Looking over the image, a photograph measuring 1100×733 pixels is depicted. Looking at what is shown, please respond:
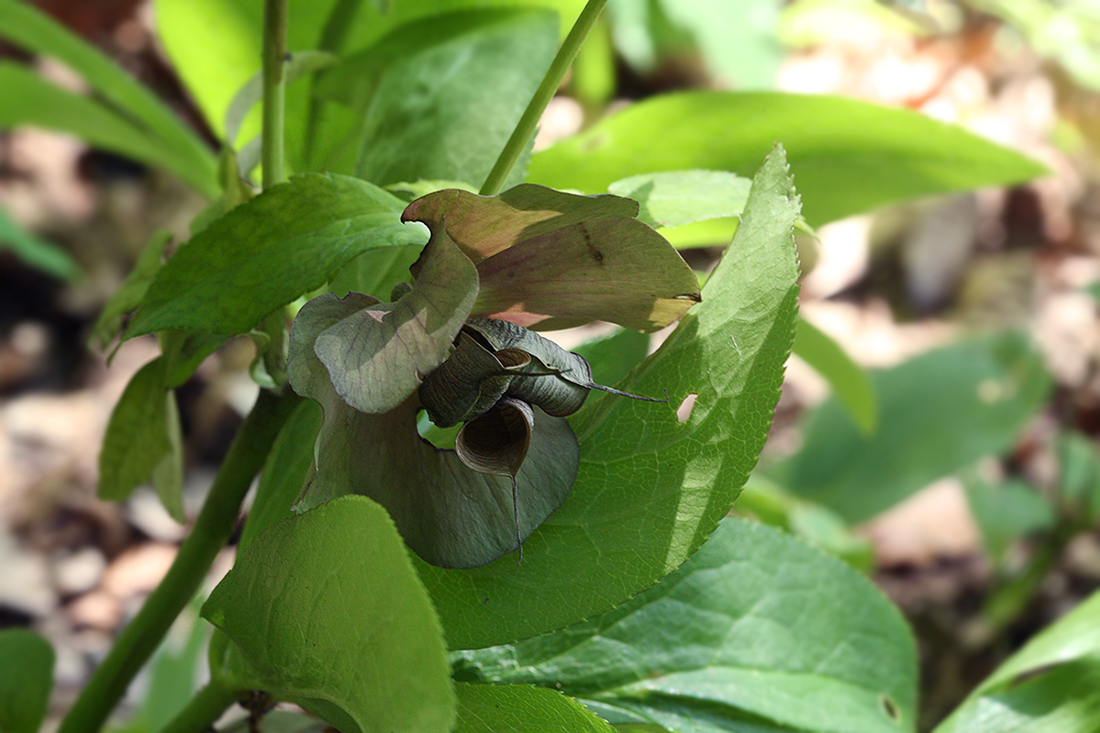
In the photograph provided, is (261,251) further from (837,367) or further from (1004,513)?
(1004,513)

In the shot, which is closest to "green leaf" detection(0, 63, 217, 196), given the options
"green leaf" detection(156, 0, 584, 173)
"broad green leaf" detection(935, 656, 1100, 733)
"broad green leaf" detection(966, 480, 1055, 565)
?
"green leaf" detection(156, 0, 584, 173)

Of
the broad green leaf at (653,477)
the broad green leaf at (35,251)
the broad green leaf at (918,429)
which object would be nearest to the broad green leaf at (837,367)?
the broad green leaf at (653,477)

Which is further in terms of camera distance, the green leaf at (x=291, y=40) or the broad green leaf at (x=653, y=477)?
the green leaf at (x=291, y=40)

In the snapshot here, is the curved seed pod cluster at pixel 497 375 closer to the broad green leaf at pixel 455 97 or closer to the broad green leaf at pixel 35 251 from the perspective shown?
the broad green leaf at pixel 455 97

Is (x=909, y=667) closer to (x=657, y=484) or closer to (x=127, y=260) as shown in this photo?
(x=657, y=484)

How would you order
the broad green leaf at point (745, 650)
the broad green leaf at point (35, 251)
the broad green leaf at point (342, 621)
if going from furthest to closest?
the broad green leaf at point (35, 251) < the broad green leaf at point (745, 650) < the broad green leaf at point (342, 621)

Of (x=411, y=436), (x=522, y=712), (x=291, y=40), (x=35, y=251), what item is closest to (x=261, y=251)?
(x=411, y=436)
